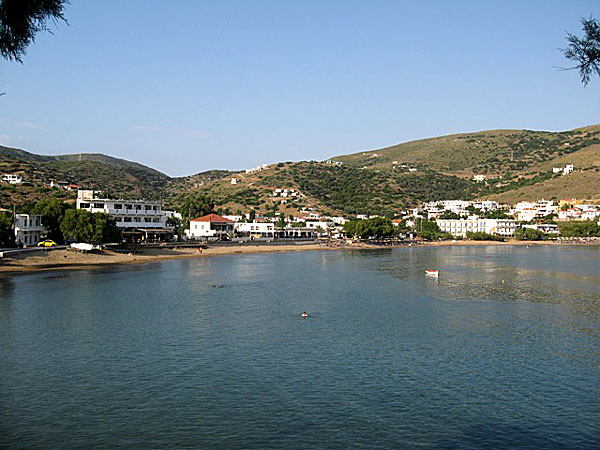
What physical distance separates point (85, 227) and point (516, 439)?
201ft

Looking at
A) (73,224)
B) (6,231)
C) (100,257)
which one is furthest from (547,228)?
(6,231)

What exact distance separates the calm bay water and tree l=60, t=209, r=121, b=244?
82.9 feet

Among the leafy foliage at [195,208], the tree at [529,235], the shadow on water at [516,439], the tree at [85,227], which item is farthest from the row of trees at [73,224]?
the tree at [529,235]

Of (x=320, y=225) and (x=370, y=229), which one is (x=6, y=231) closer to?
(x=370, y=229)

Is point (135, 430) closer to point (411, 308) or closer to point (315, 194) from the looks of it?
point (411, 308)

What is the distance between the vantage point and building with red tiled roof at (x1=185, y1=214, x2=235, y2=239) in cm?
10696

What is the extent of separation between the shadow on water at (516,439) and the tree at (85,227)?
197ft

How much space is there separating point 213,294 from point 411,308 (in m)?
15.7

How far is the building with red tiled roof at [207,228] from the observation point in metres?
107

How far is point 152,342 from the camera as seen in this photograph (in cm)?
2661

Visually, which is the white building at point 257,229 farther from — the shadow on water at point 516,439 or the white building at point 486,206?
the shadow on water at point 516,439

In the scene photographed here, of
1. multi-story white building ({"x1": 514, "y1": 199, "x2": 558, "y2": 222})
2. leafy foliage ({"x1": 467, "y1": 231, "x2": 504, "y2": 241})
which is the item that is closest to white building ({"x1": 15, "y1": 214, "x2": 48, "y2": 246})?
leafy foliage ({"x1": 467, "y1": 231, "x2": 504, "y2": 241})

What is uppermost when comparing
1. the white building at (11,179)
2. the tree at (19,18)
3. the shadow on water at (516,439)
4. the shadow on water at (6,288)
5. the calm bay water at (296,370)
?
the white building at (11,179)

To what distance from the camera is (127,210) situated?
84500mm
